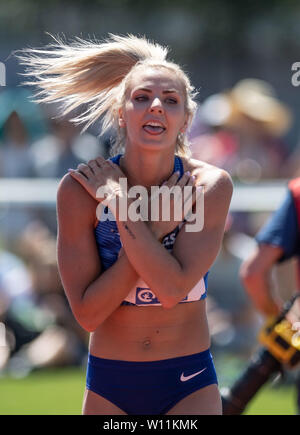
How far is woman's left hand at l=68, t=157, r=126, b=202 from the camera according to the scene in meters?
3.35

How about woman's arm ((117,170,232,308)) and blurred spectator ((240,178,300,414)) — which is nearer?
woman's arm ((117,170,232,308))

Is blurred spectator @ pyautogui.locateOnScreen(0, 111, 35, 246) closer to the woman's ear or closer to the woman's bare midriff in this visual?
the woman's ear

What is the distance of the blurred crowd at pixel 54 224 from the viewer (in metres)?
7.75

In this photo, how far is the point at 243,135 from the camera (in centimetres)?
963

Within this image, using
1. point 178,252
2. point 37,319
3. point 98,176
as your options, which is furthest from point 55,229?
point 178,252

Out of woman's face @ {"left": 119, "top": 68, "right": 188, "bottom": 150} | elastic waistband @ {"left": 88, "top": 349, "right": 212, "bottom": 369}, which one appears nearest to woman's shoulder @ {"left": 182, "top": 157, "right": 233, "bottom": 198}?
A: woman's face @ {"left": 119, "top": 68, "right": 188, "bottom": 150}

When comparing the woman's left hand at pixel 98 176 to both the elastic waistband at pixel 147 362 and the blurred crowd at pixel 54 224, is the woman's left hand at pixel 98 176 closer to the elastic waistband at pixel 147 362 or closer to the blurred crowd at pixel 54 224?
the elastic waistband at pixel 147 362

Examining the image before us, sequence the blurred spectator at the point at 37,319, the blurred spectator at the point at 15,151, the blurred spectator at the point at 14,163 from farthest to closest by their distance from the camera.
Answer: the blurred spectator at the point at 15,151 < the blurred spectator at the point at 14,163 < the blurred spectator at the point at 37,319

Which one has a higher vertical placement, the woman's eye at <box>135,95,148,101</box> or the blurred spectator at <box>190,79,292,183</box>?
the woman's eye at <box>135,95,148,101</box>

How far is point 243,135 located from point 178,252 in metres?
A: 6.45

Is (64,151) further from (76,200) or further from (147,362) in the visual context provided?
(147,362)

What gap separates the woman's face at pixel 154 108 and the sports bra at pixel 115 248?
309 mm

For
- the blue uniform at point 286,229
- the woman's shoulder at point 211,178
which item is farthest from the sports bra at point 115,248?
the blue uniform at point 286,229

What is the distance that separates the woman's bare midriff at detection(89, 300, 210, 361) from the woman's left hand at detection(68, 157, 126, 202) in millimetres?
443
